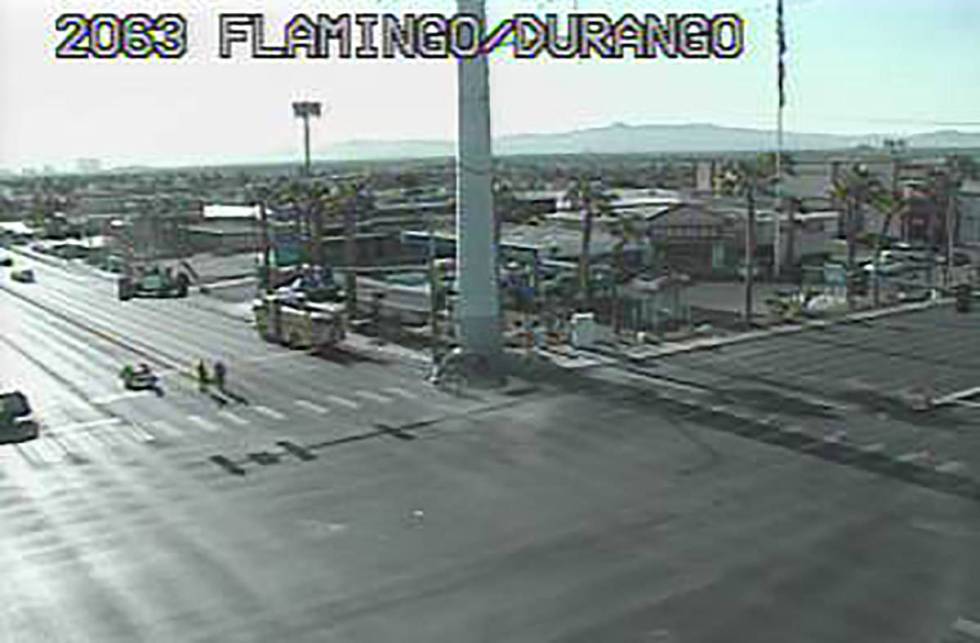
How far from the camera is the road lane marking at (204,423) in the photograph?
128 feet

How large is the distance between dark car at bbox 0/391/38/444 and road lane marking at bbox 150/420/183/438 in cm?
424

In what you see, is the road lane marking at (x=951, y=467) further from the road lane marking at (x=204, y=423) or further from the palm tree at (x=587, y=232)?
the palm tree at (x=587, y=232)

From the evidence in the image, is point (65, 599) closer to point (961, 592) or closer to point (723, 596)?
point (723, 596)

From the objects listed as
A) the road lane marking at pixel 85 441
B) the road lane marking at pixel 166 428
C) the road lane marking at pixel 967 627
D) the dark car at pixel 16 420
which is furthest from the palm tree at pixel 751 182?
the road lane marking at pixel 967 627

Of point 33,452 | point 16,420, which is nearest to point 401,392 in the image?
point 33,452

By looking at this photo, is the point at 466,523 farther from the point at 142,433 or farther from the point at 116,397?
the point at 116,397

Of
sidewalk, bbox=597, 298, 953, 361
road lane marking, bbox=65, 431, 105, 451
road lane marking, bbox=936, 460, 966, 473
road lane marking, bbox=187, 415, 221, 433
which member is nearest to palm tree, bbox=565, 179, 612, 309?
sidewalk, bbox=597, 298, 953, 361

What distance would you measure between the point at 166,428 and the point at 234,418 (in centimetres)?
257

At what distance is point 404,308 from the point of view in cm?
6712

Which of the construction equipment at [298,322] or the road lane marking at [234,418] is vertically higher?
the construction equipment at [298,322]

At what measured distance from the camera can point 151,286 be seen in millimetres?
81438

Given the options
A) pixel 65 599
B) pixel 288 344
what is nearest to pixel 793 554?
pixel 65 599

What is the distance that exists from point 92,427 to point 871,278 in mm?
52855

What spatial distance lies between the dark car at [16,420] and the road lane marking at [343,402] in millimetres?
11133
